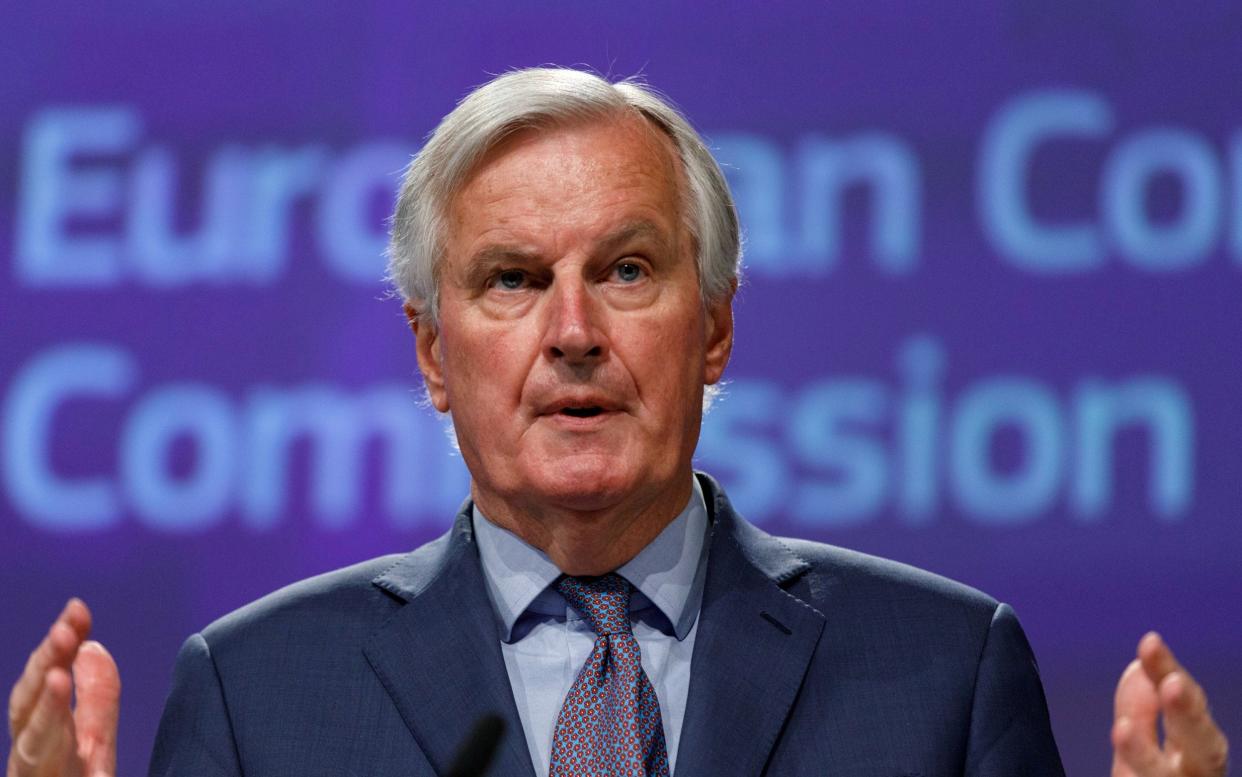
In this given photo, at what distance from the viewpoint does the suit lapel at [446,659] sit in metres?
2.04

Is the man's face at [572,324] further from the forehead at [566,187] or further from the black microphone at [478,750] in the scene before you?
the black microphone at [478,750]

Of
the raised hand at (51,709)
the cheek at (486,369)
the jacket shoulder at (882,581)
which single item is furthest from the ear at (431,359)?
the raised hand at (51,709)

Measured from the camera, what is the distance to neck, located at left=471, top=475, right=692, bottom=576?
2.14 meters

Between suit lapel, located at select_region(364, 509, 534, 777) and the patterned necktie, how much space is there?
0.06m

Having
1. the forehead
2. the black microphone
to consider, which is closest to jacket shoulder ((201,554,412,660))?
the forehead

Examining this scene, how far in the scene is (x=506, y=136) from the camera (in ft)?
7.20

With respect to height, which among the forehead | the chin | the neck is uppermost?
the forehead

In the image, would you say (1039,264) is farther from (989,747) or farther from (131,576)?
(131,576)

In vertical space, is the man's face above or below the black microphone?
above

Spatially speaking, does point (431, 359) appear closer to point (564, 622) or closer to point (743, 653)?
point (564, 622)

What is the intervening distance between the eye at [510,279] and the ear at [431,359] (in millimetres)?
181

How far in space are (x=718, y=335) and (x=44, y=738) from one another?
3.46ft

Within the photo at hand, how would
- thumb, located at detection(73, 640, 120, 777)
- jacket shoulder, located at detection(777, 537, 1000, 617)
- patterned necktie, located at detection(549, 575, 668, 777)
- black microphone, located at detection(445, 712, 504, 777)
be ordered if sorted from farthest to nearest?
1. jacket shoulder, located at detection(777, 537, 1000, 617)
2. patterned necktie, located at detection(549, 575, 668, 777)
3. thumb, located at detection(73, 640, 120, 777)
4. black microphone, located at detection(445, 712, 504, 777)

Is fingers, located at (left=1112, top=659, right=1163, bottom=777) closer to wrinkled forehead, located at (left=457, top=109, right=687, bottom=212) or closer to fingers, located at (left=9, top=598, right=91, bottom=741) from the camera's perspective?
wrinkled forehead, located at (left=457, top=109, right=687, bottom=212)
